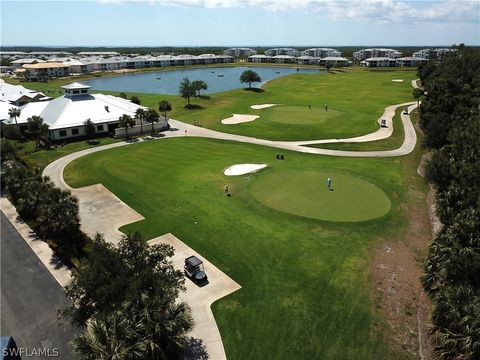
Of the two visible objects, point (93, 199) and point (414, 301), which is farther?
point (93, 199)

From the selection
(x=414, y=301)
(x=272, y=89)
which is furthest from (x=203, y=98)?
(x=414, y=301)

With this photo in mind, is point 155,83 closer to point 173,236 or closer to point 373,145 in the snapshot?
point 373,145

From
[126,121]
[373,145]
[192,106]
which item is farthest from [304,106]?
[126,121]

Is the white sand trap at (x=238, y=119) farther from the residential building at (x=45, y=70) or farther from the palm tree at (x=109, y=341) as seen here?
the residential building at (x=45, y=70)

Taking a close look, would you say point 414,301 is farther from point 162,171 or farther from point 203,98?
point 203,98

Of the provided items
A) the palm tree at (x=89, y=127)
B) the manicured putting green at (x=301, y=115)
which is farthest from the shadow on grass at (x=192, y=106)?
the palm tree at (x=89, y=127)

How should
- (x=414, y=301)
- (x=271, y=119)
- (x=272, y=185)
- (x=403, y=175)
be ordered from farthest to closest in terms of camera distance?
(x=271, y=119), (x=403, y=175), (x=272, y=185), (x=414, y=301)
